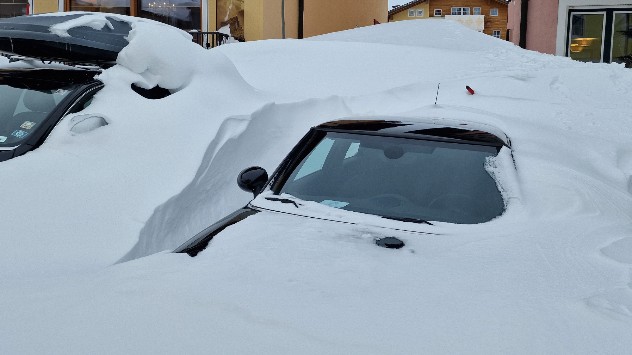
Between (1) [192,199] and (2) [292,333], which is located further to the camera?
(1) [192,199]

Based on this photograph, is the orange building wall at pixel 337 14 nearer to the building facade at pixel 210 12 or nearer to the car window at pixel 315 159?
the building facade at pixel 210 12

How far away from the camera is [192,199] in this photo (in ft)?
16.4

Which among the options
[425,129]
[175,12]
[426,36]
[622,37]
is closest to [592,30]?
[622,37]

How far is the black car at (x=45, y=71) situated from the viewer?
4.71m

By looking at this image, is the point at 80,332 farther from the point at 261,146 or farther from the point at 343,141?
the point at 261,146

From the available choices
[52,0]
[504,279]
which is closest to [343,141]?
[504,279]

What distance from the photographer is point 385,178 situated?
136 inches

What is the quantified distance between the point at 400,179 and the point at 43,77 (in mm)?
3404

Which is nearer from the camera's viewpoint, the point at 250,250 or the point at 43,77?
Result: the point at 250,250

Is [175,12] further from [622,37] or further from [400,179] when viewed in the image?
[400,179]

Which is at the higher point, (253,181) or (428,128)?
(428,128)

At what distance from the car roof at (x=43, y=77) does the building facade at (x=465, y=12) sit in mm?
53933

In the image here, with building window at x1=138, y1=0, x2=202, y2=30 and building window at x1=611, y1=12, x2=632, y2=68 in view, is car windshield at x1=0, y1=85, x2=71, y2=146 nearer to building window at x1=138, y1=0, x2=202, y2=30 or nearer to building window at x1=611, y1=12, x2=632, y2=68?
building window at x1=138, y1=0, x2=202, y2=30

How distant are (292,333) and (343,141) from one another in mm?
2020
